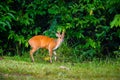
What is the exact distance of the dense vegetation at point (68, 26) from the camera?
1343 centimetres

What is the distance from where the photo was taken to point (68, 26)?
13.4 m

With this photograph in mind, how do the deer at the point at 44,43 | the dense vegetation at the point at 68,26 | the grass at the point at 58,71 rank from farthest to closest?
the dense vegetation at the point at 68,26 < the deer at the point at 44,43 < the grass at the point at 58,71

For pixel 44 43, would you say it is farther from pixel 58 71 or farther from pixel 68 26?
pixel 58 71

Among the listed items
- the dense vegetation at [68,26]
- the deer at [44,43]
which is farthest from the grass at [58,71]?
the dense vegetation at [68,26]

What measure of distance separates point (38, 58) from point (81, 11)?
2256 mm

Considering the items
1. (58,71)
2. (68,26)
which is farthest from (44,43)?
(58,71)

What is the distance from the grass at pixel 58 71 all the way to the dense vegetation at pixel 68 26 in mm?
1725

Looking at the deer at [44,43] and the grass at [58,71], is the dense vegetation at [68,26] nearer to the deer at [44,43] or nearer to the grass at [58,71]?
the deer at [44,43]

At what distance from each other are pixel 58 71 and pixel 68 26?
10.5 ft

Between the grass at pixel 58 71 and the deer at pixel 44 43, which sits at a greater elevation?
the deer at pixel 44 43

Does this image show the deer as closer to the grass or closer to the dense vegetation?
the dense vegetation

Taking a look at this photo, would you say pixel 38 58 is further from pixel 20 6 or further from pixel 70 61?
pixel 20 6

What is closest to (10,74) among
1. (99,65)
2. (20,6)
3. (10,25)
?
(99,65)

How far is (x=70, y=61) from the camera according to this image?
12.9 meters
